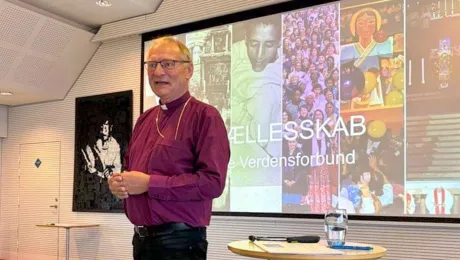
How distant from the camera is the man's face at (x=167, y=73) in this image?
1.70 meters

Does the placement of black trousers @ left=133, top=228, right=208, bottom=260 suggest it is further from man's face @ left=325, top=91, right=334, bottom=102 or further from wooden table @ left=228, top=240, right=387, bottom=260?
man's face @ left=325, top=91, right=334, bottom=102

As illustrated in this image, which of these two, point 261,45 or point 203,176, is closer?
point 203,176

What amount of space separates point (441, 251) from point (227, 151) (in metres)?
2.35

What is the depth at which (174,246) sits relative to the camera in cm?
162

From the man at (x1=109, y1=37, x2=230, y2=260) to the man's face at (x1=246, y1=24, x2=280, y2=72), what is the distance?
256 centimetres

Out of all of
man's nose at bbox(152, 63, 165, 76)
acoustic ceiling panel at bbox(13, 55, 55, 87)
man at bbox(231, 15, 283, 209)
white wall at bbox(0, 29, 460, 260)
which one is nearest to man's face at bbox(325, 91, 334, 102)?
man at bbox(231, 15, 283, 209)

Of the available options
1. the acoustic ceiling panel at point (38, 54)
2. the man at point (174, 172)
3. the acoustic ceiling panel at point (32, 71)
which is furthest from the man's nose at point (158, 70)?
the acoustic ceiling panel at point (32, 71)

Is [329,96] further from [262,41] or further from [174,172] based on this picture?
[174,172]

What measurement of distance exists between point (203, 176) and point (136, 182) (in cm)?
21

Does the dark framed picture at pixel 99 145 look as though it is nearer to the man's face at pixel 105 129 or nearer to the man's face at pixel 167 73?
the man's face at pixel 105 129

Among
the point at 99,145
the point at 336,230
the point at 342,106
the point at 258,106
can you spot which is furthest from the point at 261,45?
the point at 336,230

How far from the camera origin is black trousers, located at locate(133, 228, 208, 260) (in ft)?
5.31

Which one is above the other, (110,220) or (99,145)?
(99,145)

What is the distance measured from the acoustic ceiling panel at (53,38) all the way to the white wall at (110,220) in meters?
0.40
